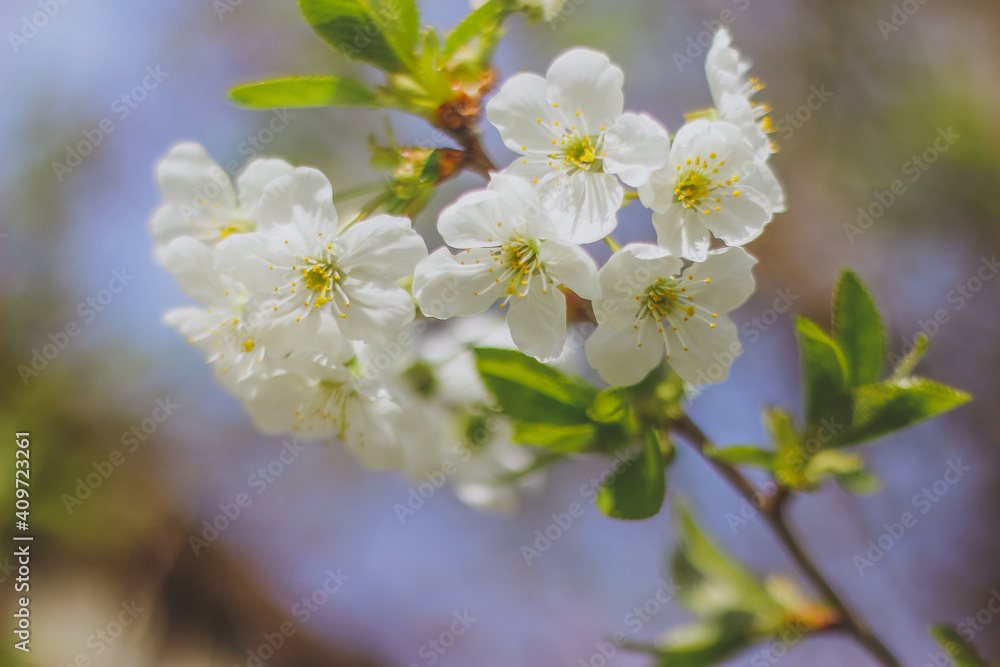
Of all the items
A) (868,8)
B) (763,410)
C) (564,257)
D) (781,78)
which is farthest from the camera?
(781,78)

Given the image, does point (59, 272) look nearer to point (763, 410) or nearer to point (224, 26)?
point (224, 26)

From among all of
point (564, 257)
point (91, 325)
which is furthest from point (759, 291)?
point (91, 325)

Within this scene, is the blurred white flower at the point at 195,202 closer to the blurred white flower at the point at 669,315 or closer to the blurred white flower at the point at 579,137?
the blurred white flower at the point at 579,137

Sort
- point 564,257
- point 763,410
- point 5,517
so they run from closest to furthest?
point 564,257
point 763,410
point 5,517

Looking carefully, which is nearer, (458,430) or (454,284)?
(454,284)

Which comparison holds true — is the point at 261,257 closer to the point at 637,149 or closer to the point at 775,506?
the point at 637,149

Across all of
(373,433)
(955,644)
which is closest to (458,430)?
(373,433)
